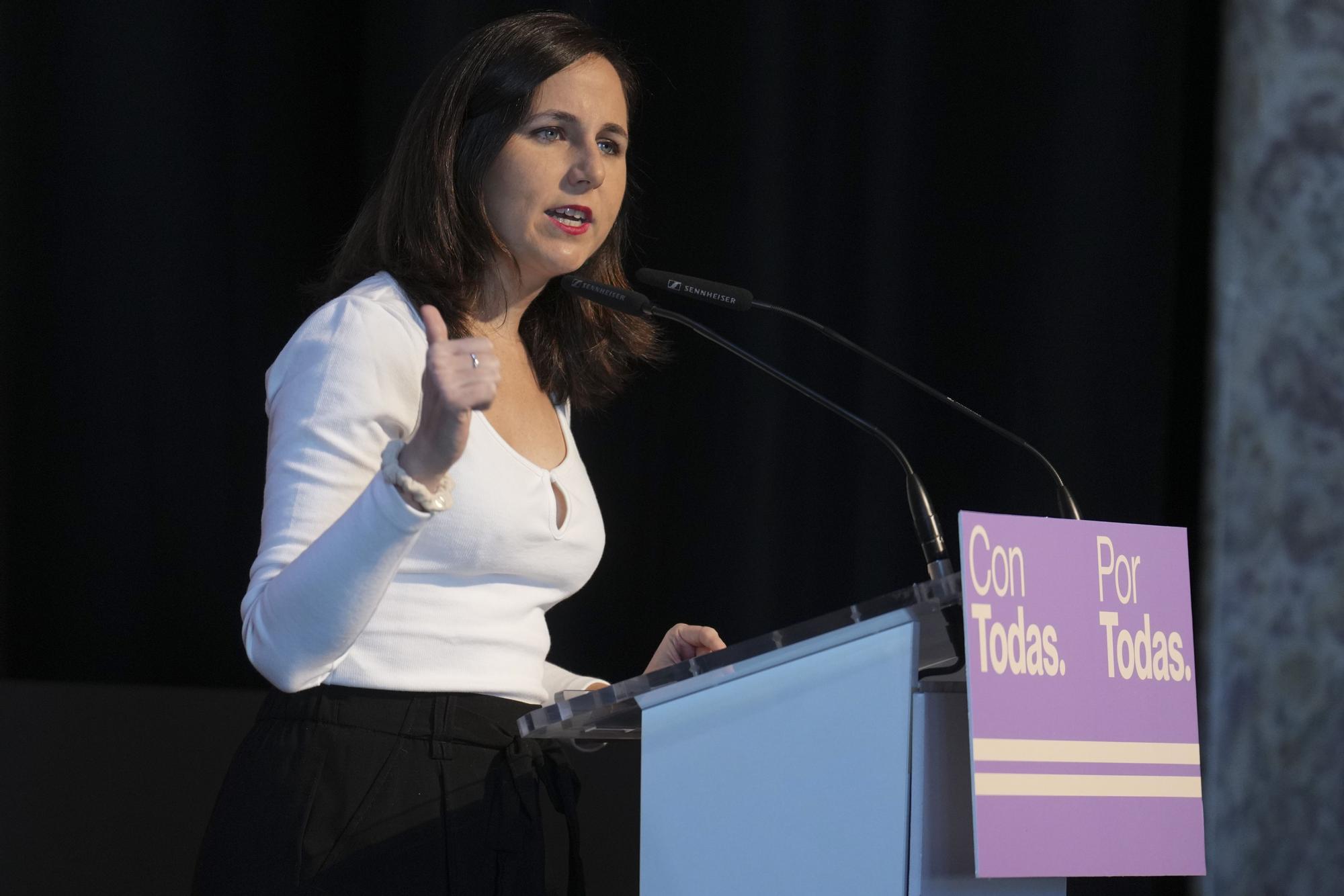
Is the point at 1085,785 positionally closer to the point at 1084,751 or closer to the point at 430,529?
the point at 1084,751

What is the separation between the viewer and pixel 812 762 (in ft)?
3.34

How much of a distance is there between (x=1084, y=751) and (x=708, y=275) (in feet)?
5.07

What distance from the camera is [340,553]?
1089 millimetres

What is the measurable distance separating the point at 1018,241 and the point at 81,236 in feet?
5.03

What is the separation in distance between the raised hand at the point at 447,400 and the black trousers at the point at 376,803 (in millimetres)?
313

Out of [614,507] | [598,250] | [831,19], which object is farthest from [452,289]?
[831,19]

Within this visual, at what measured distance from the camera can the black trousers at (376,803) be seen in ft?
4.00

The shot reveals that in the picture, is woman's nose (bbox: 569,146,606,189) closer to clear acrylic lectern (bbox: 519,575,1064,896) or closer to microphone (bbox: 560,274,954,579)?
microphone (bbox: 560,274,954,579)

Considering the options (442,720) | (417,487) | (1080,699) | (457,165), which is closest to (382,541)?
(417,487)

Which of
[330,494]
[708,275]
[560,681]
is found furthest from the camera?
[708,275]

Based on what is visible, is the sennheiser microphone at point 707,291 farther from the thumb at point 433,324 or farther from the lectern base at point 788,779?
the lectern base at point 788,779

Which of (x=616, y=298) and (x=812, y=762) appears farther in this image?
(x=616, y=298)

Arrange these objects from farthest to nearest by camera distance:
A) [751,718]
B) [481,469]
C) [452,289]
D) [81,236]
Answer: [81,236]
[452,289]
[481,469]
[751,718]

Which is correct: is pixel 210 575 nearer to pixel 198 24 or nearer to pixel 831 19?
pixel 198 24
